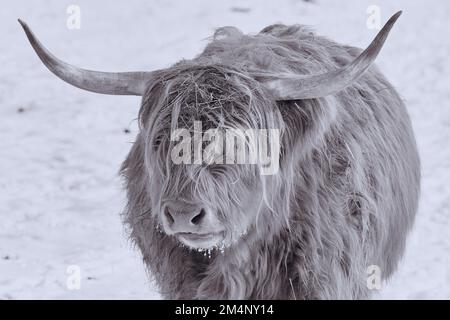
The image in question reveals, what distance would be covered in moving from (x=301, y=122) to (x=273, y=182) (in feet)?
0.97

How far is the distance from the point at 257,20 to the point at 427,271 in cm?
434

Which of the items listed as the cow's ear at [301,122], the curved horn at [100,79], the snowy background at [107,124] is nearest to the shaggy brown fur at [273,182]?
the cow's ear at [301,122]

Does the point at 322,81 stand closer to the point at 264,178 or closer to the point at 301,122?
the point at 301,122

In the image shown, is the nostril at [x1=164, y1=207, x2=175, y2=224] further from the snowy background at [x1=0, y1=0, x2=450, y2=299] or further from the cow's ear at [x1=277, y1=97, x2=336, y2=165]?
the snowy background at [x1=0, y1=0, x2=450, y2=299]

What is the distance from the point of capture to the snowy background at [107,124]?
239 inches

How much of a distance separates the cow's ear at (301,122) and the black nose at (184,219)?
52 centimetres

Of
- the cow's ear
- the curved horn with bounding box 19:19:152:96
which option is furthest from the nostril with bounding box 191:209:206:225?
the curved horn with bounding box 19:19:152:96

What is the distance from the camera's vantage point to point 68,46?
9375mm

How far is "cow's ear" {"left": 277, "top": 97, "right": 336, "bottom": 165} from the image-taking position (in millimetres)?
4016

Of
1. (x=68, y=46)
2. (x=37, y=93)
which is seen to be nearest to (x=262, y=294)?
(x=37, y=93)

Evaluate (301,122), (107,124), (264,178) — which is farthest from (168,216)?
(107,124)

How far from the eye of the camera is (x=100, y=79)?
4.20 metres

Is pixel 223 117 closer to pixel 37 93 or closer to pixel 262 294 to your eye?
pixel 262 294

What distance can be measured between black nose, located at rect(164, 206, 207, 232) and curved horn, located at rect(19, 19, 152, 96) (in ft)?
2.38
